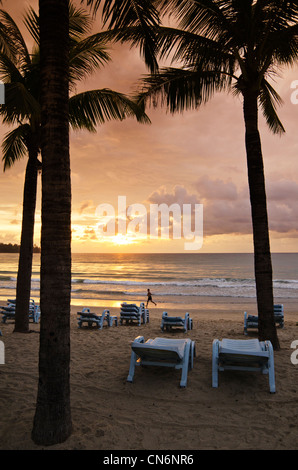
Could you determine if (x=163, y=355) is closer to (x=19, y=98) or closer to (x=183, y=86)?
(x=19, y=98)

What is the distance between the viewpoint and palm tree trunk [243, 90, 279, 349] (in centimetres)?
700

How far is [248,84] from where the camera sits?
7.27 metres

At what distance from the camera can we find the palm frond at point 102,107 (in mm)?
8320

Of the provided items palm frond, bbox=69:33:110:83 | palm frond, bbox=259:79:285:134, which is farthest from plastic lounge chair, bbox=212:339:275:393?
palm frond, bbox=69:33:110:83

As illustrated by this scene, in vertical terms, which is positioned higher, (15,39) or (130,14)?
(15,39)

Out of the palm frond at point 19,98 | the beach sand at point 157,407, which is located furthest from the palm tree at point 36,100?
the beach sand at point 157,407

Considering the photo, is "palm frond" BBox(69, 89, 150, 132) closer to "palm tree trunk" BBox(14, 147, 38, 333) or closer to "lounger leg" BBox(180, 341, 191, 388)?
"palm tree trunk" BBox(14, 147, 38, 333)

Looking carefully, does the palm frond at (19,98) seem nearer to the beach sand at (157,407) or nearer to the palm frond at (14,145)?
the palm frond at (14,145)

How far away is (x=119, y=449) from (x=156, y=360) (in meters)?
2.10

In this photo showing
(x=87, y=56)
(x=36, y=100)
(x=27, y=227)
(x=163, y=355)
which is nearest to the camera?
(x=163, y=355)

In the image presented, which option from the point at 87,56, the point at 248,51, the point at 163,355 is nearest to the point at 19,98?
the point at 87,56

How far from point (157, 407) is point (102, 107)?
289 inches

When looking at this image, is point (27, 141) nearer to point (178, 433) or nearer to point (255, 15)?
point (255, 15)

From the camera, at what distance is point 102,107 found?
8.54 m
